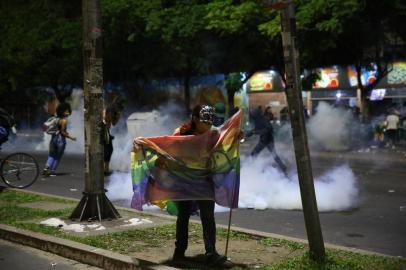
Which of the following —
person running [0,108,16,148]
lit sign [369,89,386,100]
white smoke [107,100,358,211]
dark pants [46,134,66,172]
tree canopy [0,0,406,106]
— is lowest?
white smoke [107,100,358,211]

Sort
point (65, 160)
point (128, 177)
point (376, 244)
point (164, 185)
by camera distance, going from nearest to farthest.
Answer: point (164, 185)
point (376, 244)
point (128, 177)
point (65, 160)

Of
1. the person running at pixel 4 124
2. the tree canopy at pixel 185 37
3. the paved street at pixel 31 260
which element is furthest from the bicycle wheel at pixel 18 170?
the tree canopy at pixel 185 37

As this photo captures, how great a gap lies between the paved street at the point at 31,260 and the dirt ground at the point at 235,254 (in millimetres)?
721

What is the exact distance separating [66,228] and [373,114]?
2181cm

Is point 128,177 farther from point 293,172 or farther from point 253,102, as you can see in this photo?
point 253,102

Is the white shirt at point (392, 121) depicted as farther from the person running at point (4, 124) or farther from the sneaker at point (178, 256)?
the sneaker at point (178, 256)

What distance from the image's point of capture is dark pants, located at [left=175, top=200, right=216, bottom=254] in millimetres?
5547

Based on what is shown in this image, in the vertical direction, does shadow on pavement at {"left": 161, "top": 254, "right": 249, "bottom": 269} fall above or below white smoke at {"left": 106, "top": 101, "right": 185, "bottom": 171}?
below

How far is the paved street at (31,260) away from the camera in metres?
6.06

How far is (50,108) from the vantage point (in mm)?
34688

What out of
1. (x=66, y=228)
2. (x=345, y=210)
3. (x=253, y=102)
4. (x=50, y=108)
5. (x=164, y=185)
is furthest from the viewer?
(x=50, y=108)

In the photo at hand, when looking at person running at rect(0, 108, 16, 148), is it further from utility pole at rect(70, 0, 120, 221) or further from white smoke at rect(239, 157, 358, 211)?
white smoke at rect(239, 157, 358, 211)

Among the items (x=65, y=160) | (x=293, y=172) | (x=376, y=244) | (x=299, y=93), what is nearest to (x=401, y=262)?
(x=376, y=244)

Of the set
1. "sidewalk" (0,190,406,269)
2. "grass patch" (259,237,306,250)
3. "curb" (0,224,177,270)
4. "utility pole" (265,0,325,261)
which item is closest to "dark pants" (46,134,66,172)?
"sidewalk" (0,190,406,269)
